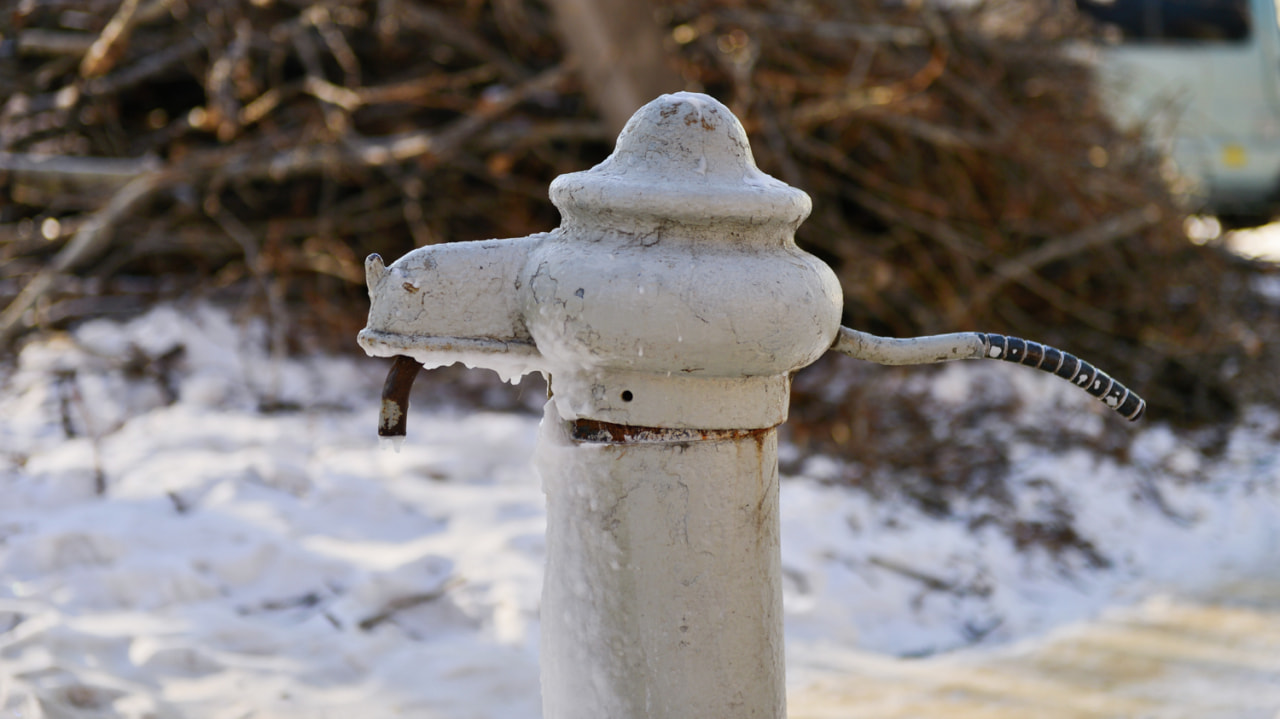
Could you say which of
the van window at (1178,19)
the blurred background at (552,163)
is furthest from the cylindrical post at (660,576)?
the van window at (1178,19)

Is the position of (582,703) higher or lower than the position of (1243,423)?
lower

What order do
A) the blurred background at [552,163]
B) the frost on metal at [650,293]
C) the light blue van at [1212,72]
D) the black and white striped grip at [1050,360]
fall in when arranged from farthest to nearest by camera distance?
the light blue van at [1212,72]
the blurred background at [552,163]
the black and white striped grip at [1050,360]
the frost on metal at [650,293]

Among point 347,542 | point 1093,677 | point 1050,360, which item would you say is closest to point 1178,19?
point 1093,677

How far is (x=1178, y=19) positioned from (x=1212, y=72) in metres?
0.37

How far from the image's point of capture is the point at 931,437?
145 inches

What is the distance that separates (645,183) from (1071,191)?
11.9 ft

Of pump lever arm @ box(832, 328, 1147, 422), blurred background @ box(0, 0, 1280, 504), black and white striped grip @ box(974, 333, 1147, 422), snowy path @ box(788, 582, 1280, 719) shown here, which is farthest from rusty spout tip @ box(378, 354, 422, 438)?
blurred background @ box(0, 0, 1280, 504)

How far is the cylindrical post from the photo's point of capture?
1.19m

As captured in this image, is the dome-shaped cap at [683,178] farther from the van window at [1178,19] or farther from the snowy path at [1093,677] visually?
the van window at [1178,19]

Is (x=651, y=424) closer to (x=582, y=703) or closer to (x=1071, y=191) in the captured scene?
(x=582, y=703)

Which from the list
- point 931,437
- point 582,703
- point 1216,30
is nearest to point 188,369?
point 931,437

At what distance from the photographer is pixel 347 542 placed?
2.51m

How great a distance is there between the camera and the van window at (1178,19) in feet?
19.8

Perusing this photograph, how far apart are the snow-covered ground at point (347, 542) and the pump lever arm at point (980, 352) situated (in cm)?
102
